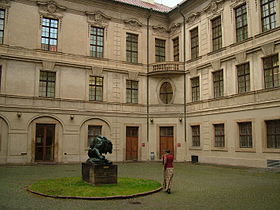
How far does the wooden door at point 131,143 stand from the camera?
2803 centimetres

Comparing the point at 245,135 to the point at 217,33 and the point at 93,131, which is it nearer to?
the point at 217,33

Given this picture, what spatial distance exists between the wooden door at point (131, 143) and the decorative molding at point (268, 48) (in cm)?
1325

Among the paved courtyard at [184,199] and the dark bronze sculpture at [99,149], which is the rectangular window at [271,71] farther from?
the dark bronze sculpture at [99,149]

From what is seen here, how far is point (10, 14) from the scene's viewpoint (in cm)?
2408

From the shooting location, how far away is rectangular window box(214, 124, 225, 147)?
2414cm

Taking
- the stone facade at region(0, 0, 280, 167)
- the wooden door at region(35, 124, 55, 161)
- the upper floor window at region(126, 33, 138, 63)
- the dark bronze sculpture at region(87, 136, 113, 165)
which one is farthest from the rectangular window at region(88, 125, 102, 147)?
the dark bronze sculpture at region(87, 136, 113, 165)

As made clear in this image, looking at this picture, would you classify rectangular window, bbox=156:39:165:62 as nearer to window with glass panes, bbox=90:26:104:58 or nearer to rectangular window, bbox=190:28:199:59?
rectangular window, bbox=190:28:199:59

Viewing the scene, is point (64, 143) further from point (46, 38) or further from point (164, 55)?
point (164, 55)

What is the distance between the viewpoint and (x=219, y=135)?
2448 cm

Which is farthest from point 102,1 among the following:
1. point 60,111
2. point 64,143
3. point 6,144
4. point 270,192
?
point 270,192

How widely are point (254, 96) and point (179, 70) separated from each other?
8615 mm

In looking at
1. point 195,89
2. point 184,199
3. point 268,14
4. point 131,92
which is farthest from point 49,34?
point 184,199

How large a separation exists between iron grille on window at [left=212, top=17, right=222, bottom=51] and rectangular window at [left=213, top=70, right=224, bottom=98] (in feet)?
7.21

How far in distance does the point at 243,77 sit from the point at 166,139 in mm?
9416
